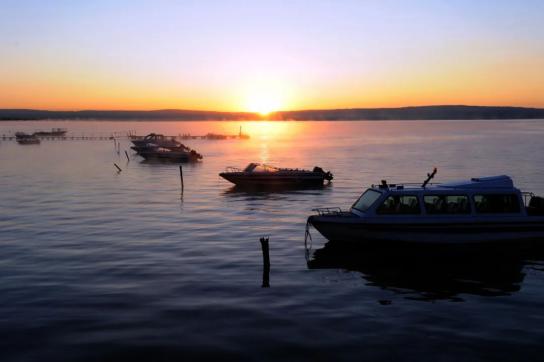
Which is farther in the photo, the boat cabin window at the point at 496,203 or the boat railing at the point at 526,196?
the boat railing at the point at 526,196

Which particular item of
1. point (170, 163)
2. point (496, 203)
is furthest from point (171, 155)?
point (496, 203)

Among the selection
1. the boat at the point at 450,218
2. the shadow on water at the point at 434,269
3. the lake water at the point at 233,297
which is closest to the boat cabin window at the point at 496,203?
the boat at the point at 450,218

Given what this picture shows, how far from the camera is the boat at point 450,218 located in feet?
86.5

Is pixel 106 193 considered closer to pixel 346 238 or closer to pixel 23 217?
pixel 23 217

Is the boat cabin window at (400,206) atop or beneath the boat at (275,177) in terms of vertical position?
atop

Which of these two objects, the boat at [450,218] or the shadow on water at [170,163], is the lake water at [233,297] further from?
the shadow on water at [170,163]

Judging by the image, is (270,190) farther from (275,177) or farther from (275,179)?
(275,177)

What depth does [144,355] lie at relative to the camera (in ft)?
51.7

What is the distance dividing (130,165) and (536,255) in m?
78.8

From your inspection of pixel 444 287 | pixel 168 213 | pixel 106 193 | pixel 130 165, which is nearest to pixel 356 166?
pixel 130 165

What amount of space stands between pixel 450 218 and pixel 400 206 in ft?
7.96

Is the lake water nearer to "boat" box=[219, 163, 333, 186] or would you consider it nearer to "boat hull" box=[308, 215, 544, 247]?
"boat hull" box=[308, 215, 544, 247]

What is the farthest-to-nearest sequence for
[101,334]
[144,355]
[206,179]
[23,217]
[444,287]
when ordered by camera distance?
1. [206,179]
2. [23,217]
3. [444,287]
4. [101,334]
5. [144,355]

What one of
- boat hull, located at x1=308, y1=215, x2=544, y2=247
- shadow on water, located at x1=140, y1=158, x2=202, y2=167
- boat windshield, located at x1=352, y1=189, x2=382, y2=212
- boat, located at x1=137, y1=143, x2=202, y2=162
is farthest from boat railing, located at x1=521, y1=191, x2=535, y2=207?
boat, located at x1=137, y1=143, x2=202, y2=162
